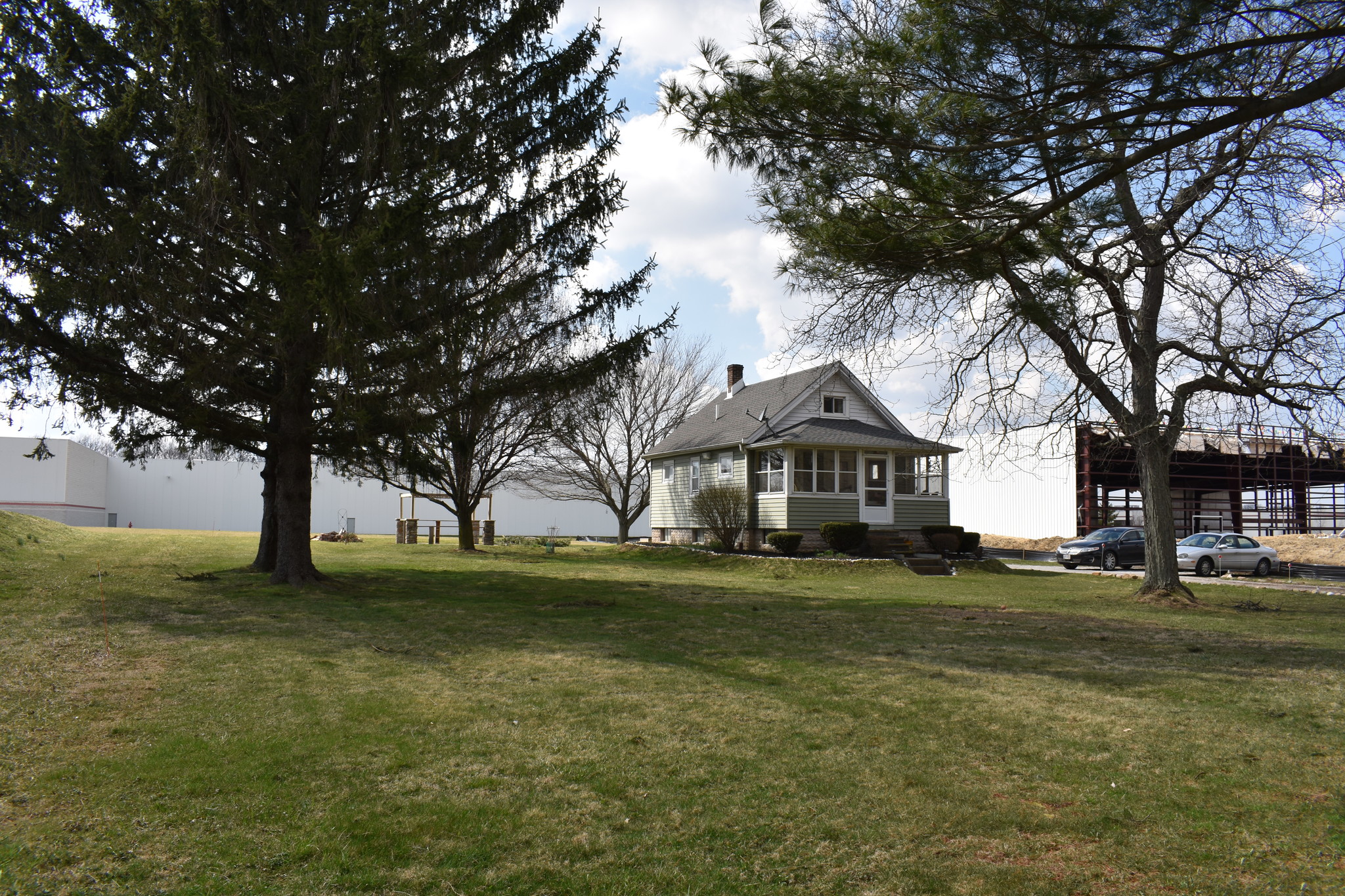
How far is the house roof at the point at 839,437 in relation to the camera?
25.1 meters

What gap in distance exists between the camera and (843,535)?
24.0m

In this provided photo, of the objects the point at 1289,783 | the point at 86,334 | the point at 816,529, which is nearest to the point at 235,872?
the point at 1289,783

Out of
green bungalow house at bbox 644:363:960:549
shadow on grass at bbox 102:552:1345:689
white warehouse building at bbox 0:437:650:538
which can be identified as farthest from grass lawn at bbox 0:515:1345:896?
white warehouse building at bbox 0:437:650:538

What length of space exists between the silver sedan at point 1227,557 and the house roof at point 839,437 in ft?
23.3

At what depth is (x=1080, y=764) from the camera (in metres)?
4.69

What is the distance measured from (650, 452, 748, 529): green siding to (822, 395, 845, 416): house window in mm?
3355

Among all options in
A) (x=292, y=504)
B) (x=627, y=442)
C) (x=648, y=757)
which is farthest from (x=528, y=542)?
(x=648, y=757)

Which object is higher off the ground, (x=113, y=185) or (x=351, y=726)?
(x=113, y=185)

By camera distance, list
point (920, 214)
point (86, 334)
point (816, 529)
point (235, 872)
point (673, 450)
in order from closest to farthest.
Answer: point (235, 872) → point (920, 214) → point (86, 334) → point (816, 529) → point (673, 450)

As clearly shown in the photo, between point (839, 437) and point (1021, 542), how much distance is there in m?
16.2

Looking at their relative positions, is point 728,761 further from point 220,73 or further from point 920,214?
point 220,73

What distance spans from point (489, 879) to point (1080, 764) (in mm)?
3438

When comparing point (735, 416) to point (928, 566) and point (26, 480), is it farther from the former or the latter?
point (26, 480)

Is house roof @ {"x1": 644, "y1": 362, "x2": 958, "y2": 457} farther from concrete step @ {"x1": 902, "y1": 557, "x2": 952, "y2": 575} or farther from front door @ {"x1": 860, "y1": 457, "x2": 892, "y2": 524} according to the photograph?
concrete step @ {"x1": 902, "y1": 557, "x2": 952, "y2": 575}
